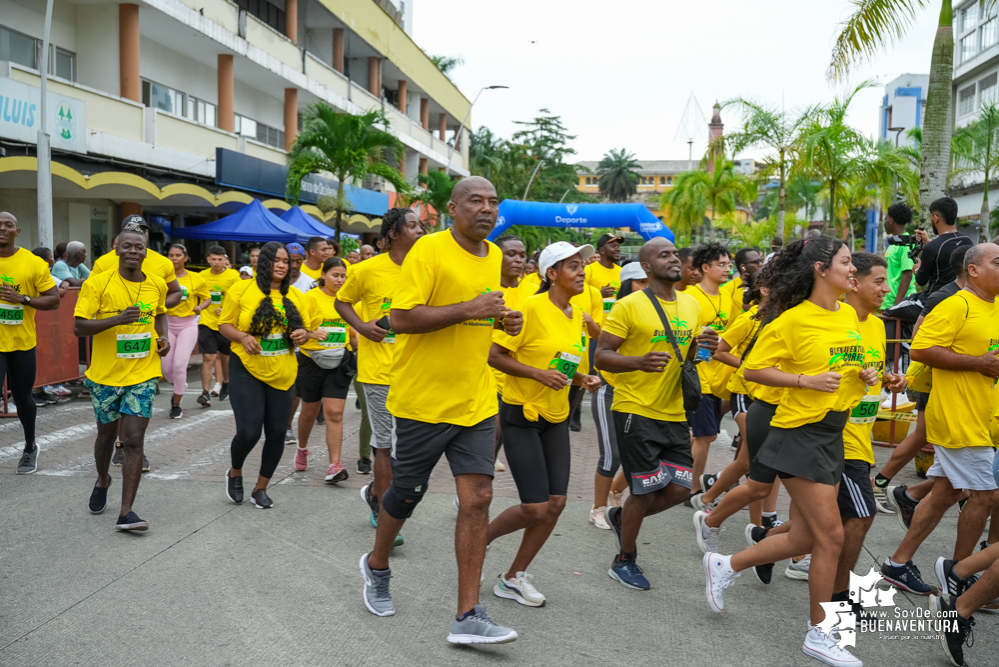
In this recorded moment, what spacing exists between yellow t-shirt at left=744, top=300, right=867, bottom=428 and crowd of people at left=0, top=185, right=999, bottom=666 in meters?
0.01

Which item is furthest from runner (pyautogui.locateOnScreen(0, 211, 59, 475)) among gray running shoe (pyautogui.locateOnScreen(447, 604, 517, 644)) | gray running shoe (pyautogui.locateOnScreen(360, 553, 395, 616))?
gray running shoe (pyautogui.locateOnScreen(447, 604, 517, 644))

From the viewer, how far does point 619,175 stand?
5108 inches

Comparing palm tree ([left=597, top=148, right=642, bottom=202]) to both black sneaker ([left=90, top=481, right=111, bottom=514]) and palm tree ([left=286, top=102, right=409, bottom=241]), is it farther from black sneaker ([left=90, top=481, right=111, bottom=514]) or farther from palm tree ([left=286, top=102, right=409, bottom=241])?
black sneaker ([left=90, top=481, right=111, bottom=514])

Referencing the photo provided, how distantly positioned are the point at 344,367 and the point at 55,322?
20.7ft

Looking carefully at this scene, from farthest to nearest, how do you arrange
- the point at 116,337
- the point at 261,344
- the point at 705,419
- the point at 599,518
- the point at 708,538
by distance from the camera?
the point at 705,419 < the point at 261,344 < the point at 599,518 < the point at 116,337 < the point at 708,538

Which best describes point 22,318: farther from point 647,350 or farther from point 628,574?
point 628,574

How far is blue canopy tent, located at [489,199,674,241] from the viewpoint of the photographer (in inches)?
901

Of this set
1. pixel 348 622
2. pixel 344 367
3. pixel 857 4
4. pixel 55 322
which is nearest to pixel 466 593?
A: pixel 348 622

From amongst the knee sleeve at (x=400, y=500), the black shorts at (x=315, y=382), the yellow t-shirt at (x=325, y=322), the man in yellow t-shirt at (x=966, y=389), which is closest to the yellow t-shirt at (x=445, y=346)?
the knee sleeve at (x=400, y=500)

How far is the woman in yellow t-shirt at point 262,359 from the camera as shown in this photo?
623cm

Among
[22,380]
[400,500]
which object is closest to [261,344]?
[400,500]

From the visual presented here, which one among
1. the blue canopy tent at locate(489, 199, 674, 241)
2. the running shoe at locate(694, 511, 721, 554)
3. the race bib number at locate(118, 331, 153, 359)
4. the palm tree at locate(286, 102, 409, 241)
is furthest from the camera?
the blue canopy tent at locate(489, 199, 674, 241)

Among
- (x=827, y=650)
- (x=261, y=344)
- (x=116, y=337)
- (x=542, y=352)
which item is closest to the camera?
(x=827, y=650)

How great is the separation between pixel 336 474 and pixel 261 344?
1.43 metres
